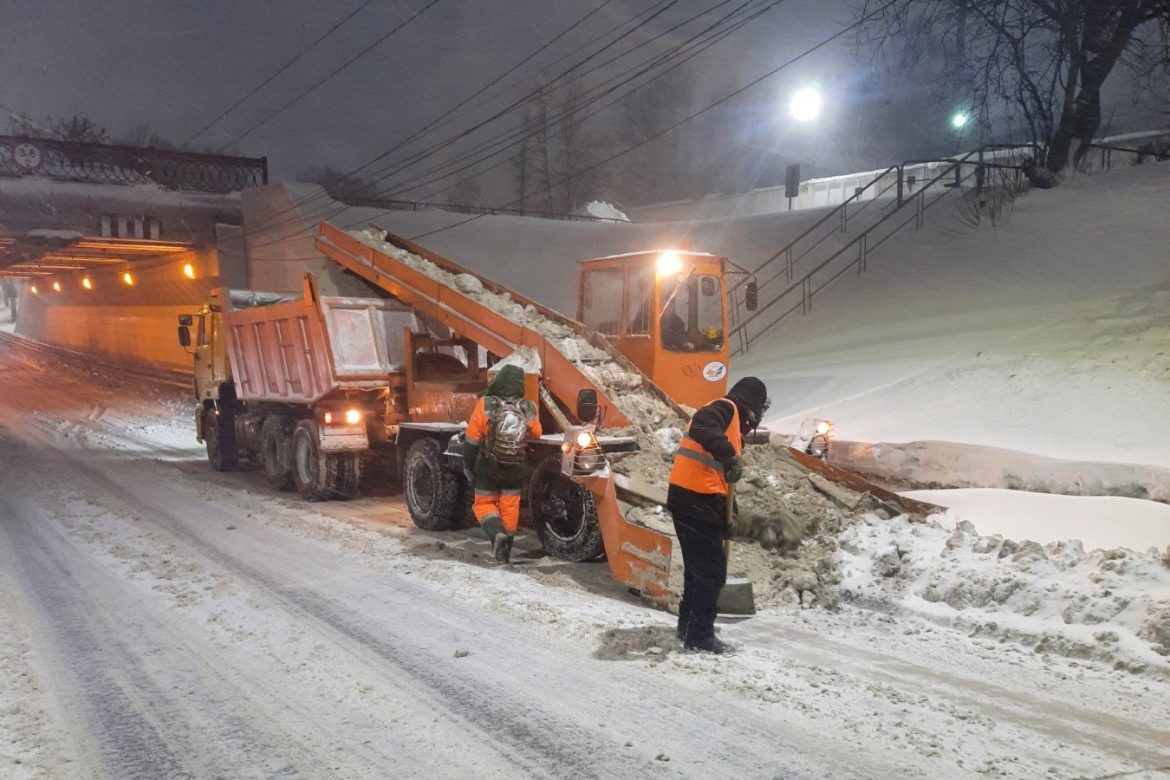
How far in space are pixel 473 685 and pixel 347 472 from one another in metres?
6.68

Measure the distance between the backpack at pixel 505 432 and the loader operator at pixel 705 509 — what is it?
2.40 m

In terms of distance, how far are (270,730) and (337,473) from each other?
6.84 m

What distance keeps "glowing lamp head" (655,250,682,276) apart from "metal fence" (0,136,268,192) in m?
25.2

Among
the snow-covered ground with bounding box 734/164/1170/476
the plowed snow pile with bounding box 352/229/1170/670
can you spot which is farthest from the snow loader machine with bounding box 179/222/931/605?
the snow-covered ground with bounding box 734/164/1170/476

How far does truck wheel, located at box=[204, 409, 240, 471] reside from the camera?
45.1 ft

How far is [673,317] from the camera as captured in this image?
341 inches

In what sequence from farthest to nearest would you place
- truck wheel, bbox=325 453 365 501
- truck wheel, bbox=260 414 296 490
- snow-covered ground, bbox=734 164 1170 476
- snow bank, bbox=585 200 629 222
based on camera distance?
snow bank, bbox=585 200 629 222 → truck wheel, bbox=260 414 296 490 → truck wheel, bbox=325 453 365 501 → snow-covered ground, bbox=734 164 1170 476

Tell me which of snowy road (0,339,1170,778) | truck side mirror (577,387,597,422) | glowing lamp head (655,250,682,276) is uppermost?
glowing lamp head (655,250,682,276)

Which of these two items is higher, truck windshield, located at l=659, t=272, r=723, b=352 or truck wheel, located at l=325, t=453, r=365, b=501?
truck windshield, located at l=659, t=272, r=723, b=352

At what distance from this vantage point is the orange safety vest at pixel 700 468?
532cm

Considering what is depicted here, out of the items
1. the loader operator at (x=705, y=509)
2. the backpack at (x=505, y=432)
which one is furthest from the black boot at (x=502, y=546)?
the loader operator at (x=705, y=509)

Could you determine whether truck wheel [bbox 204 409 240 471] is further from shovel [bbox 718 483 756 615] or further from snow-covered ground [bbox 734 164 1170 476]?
shovel [bbox 718 483 756 615]

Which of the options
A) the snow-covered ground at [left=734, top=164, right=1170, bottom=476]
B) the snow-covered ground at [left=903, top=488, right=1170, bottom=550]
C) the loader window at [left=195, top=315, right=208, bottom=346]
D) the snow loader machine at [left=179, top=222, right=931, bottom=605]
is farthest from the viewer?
the loader window at [left=195, top=315, right=208, bottom=346]

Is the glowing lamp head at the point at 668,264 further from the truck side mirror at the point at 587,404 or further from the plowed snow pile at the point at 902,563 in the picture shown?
the truck side mirror at the point at 587,404
